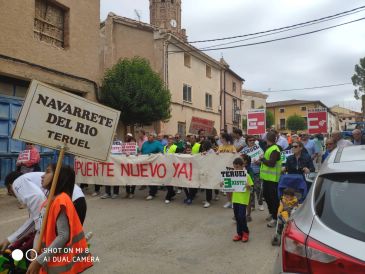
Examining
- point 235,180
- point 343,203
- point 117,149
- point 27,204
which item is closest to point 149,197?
point 117,149

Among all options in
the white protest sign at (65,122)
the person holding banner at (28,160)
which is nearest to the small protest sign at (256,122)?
the person holding banner at (28,160)

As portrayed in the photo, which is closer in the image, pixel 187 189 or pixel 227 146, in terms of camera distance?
pixel 227 146

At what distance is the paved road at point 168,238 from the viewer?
17.6 feet

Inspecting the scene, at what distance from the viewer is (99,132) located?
12.4ft

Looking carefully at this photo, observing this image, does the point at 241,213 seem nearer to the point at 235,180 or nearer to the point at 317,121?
the point at 235,180

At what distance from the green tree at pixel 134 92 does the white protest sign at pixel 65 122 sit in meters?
12.9

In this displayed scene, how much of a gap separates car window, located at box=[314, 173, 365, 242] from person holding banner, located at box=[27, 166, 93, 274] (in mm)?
1983

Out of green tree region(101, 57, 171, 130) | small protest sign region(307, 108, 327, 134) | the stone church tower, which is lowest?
small protest sign region(307, 108, 327, 134)

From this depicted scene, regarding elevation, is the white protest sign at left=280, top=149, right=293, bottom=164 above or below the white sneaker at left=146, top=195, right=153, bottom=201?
above

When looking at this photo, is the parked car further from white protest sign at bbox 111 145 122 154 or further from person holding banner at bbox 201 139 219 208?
white protest sign at bbox 111 145 122 154

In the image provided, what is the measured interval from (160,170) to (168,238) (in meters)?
3.61

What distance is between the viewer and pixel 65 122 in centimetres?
364

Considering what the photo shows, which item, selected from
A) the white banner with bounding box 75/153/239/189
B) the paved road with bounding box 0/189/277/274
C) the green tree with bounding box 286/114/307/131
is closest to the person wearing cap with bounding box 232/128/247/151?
the white banner with bounding box 75/153/239/189

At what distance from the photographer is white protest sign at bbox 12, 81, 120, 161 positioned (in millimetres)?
Result: 3482
